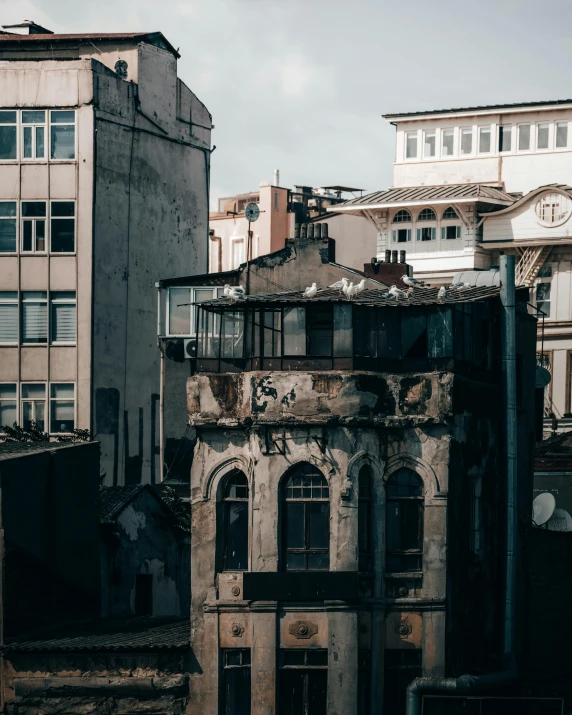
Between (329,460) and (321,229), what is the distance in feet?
62.8

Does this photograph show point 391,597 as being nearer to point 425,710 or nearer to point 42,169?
point 425,710

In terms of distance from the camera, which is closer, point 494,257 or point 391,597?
point 391,597

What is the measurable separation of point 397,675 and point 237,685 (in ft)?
10.9

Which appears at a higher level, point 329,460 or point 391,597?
point 329,460

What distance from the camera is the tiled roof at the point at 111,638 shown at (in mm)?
37688

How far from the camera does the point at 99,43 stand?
64.6 m

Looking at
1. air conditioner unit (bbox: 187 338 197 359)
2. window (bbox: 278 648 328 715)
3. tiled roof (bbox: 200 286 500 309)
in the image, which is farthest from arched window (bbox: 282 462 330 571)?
air conditioner unit (bbox: 187 338 197 359)

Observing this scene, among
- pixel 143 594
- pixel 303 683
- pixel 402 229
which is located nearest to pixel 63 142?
pixel 143 594

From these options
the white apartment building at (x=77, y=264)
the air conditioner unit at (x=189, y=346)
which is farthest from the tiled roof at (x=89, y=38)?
the air conditioner unit at (x=189, y=346)

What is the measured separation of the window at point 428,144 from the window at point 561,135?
6.27 metres

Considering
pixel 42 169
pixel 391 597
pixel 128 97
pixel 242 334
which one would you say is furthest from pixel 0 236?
pixel 391 597

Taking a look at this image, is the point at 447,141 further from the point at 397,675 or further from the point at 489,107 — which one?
the point at 397,675

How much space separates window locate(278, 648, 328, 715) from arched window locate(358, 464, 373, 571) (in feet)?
6.72

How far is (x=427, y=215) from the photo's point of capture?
3140 inches
